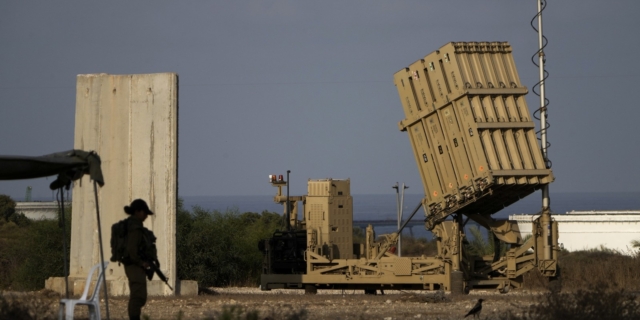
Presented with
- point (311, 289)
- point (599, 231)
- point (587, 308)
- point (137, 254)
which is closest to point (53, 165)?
point (137, 254)

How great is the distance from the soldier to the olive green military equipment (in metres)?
9.06

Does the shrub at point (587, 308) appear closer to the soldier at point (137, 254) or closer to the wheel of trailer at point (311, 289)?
the soldier at point (137, 254)

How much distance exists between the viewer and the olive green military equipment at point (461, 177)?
1827 cm

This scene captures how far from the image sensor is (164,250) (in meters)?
17.6

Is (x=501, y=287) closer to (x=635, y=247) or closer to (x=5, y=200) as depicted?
(x=635, y=247)

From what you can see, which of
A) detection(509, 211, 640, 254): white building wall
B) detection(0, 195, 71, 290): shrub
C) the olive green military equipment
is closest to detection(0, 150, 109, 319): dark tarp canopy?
the olive green military equipment

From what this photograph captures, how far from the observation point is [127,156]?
18.0 metres

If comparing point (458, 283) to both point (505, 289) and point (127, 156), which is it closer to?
point (505, 289)

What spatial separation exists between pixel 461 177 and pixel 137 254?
9.54 metres

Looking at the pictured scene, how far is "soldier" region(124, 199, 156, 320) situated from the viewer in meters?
10.4

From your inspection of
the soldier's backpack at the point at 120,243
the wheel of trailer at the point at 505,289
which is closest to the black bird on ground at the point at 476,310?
the soldier's backpack at the point at 120,243

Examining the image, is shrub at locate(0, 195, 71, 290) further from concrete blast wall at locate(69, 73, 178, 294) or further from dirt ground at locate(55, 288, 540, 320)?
dirt ground at locate(55, 288, 540, 320)

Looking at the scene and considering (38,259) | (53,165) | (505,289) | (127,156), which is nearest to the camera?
(53,165)

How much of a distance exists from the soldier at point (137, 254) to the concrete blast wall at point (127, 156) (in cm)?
706
